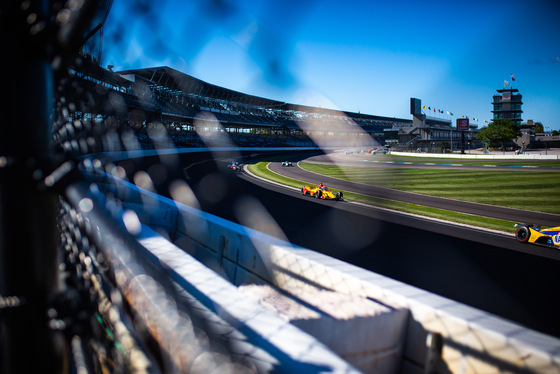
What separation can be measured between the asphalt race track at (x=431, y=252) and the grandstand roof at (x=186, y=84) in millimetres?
37864

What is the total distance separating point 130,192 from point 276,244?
3.61 m

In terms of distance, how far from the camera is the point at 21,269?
103cm

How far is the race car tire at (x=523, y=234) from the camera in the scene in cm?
1003

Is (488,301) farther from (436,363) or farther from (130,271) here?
(130,271)

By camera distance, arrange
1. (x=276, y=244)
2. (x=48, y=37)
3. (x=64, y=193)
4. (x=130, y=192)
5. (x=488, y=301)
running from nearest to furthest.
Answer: (x=48, y=37) < (x=64, y=193) < (x=276, y=244) < (x=130, y=192) < (x=488, y=301)

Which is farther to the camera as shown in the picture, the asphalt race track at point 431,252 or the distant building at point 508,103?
the distant building at point 508,103

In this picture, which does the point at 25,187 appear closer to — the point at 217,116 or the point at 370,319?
the point at 370,319

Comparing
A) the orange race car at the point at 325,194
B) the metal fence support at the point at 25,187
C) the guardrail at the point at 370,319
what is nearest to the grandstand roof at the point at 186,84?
the orange race car at the point at 325,194

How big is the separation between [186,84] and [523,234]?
60.5 m

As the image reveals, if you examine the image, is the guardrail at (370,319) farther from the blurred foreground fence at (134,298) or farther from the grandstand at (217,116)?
the grandstand at (217,116)

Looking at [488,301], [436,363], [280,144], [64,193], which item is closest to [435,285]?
[488,301]

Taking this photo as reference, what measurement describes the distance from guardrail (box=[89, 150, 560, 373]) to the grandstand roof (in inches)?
1817

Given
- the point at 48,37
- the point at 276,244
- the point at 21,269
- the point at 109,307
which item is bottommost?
the point at 276,244

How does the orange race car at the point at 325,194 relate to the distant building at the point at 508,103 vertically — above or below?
below
